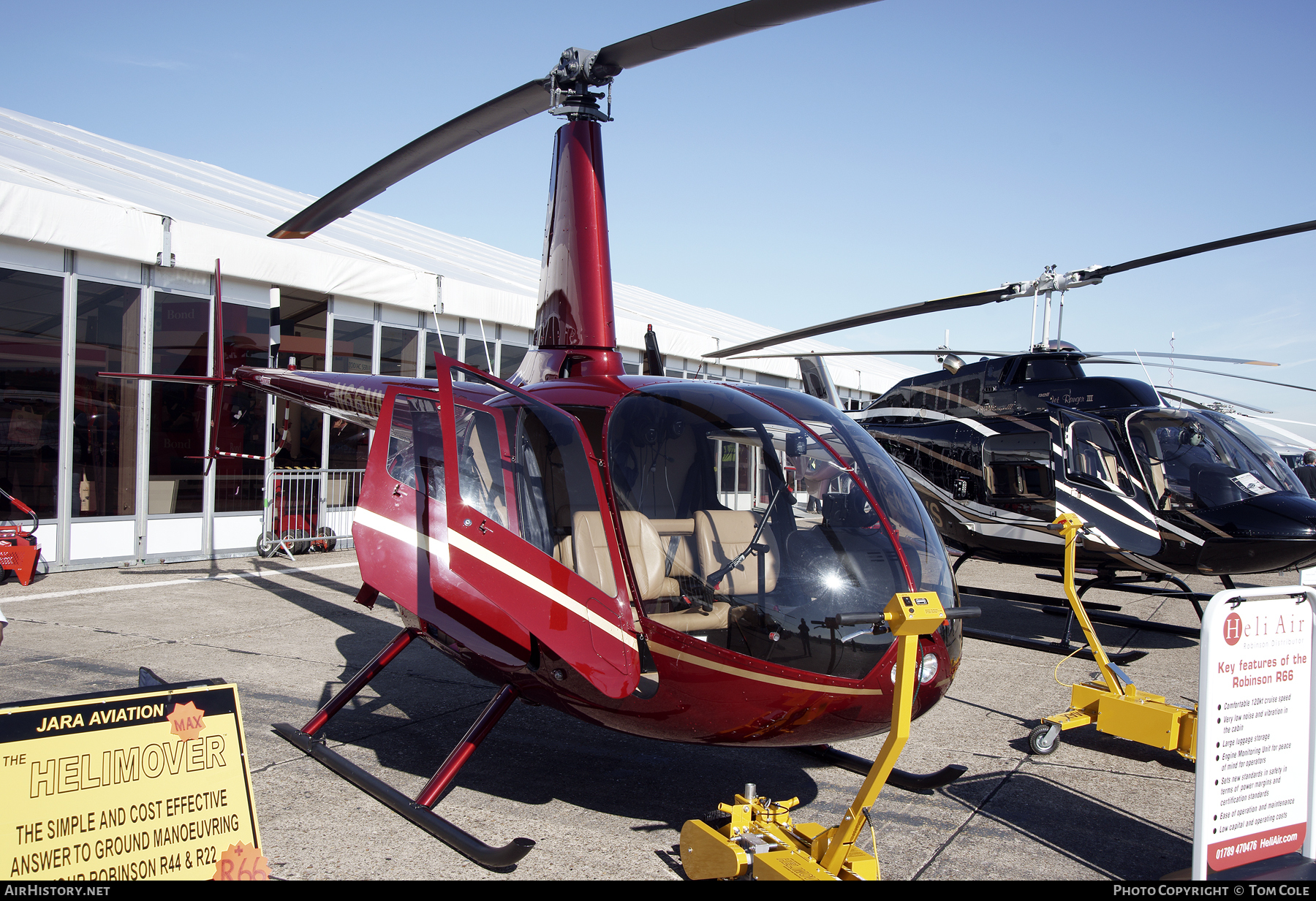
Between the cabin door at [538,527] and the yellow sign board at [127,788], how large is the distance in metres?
1.13

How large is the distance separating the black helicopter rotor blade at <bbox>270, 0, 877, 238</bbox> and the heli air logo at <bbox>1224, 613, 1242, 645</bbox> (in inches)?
108

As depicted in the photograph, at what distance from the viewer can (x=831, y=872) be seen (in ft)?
9.46

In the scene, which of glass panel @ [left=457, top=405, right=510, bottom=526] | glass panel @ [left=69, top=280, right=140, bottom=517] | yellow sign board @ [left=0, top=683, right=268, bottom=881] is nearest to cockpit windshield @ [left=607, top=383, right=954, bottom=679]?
glass panel @ [left=457, top=405, right=510, bottom=526]

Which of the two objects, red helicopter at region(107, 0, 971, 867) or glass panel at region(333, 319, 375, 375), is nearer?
red helicopter at region(107, 0, 971, 867)

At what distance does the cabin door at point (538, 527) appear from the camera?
10.9 feet

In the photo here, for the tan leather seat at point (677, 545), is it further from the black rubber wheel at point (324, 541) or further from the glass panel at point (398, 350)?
the glass panel at point (398, 350)

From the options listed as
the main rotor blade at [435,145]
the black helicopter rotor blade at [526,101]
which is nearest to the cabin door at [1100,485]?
the black helicopter rotor blade at [526,101]

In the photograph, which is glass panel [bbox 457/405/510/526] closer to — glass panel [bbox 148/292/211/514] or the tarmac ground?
the tarmac ground

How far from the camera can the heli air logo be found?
2996 mm

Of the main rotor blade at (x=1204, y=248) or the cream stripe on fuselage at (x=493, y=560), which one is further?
the main rotor blade at (x=1204, y=248)

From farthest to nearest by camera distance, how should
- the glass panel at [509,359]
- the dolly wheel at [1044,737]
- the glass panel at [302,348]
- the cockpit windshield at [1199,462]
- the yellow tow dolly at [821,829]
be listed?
the glass panel at [509,359]
the glass panel at [302,348]
the cockpit windshield at [1199,462]
the dolly wheel at [1044,737]
the yellow tow dolly at [821,829]

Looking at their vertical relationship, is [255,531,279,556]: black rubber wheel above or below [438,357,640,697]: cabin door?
below

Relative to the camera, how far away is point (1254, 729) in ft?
9.98

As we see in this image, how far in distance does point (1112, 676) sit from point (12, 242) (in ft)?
37.4
